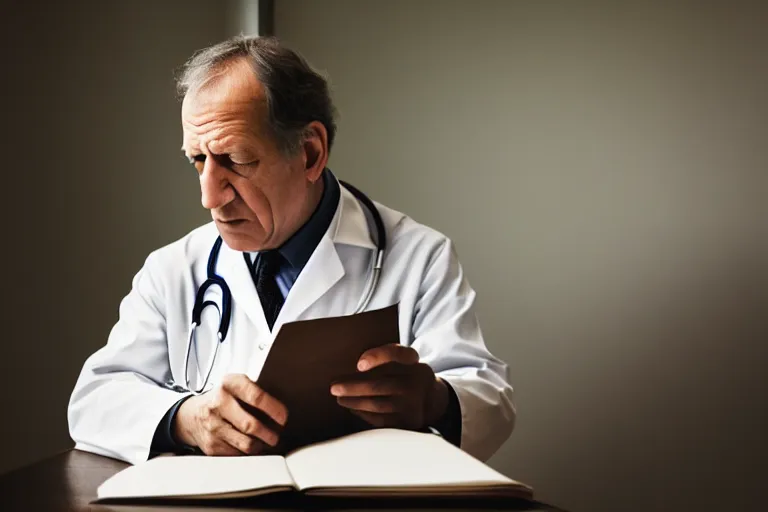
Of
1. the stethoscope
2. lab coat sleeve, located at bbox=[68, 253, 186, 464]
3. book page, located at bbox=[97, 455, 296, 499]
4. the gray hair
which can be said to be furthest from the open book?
the gray hair

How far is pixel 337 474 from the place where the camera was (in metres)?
0.95

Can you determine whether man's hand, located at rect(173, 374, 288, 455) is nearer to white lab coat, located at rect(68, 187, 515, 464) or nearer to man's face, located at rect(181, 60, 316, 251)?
white lab coat, located at rect(68, 187, 515, 464)

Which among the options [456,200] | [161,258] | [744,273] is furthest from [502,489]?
[456,200]

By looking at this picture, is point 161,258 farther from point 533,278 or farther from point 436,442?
point 533,278

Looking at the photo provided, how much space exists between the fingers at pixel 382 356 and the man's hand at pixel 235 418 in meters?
0.11

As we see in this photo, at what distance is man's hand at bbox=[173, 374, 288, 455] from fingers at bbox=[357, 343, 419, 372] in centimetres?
11

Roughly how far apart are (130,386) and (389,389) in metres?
→ 0.47

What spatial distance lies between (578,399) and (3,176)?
5.11 feet

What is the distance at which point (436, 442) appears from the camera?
1.09m

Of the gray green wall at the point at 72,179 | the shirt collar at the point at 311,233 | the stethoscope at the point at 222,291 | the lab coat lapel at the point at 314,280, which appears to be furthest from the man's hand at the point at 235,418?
the gray green wall at the point at 72,179

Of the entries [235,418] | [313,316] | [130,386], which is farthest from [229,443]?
[313,316]

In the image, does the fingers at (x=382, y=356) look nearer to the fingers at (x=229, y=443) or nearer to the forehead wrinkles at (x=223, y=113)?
the fingers at (x=229, y=443)

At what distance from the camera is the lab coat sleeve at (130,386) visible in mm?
1290

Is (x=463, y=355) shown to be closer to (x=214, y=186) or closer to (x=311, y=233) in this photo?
(x=311, y=233)
